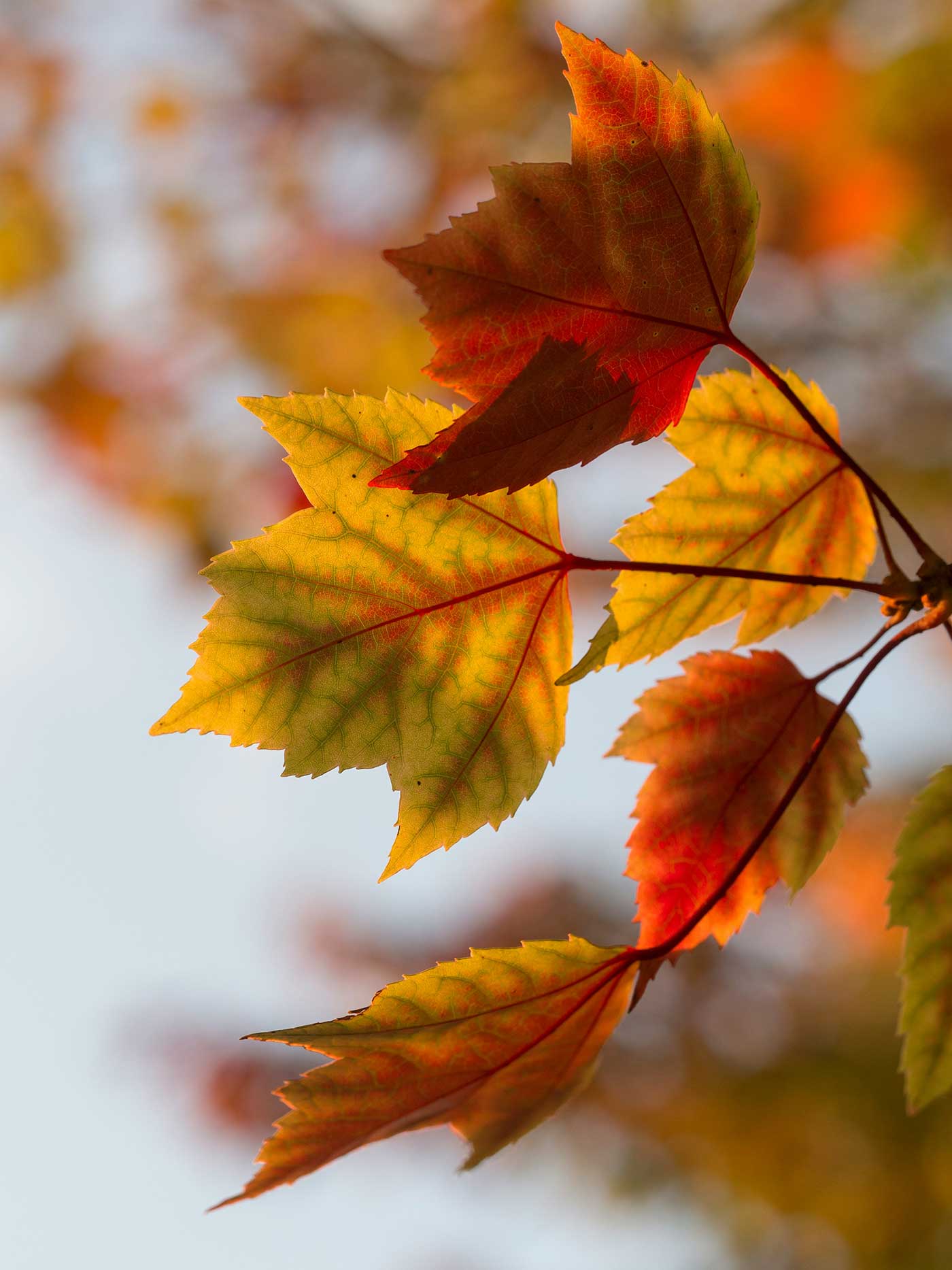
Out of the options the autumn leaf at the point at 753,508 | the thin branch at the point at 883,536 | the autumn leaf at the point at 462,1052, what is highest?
the autumn leaf at the point at 753,508

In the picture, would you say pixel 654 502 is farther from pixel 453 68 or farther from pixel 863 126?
pixel 453 68

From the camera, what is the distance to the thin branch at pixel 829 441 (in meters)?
0.59

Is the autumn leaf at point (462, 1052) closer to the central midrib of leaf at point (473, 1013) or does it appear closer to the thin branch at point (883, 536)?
the central midrib of leaf at point (473, 1013)

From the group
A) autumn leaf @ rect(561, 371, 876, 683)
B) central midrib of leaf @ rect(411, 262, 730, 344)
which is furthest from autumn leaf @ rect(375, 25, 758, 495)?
autumn leaf @ rect(561, 371, 876, 683)

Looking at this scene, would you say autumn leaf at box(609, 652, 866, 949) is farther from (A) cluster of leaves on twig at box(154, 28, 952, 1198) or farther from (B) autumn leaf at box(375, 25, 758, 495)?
(B) autumn leaf at box(375, 25, 758, 495)

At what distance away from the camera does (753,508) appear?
0.66 meters

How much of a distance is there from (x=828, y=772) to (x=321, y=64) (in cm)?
407

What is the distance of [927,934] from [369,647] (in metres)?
0.43

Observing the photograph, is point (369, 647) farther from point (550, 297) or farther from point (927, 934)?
point (927, 934)

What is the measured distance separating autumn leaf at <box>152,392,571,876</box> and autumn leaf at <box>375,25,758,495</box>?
0.05 m

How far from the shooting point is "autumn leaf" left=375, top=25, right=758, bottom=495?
1.62 ft

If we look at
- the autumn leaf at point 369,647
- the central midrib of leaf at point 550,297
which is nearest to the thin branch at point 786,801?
the autumn leaf at point 369,647

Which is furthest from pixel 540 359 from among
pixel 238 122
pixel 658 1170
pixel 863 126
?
pixel 658 1170

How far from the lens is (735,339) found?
0.58 m
